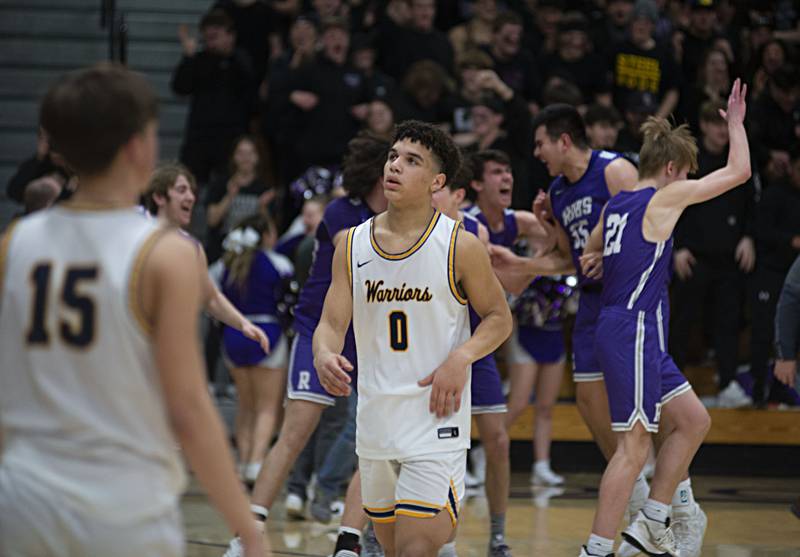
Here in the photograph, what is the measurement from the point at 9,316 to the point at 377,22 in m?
8.81

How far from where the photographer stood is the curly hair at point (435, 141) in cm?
457

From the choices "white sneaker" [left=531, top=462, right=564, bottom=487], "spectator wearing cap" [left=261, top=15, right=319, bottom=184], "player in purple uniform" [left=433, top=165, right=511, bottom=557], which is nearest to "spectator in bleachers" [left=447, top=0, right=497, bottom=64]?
"spectator wearing cap" [left=261, top=15, right=319, bottom=184]

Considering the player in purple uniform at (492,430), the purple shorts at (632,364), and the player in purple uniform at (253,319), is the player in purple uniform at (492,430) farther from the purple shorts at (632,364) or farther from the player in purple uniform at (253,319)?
the player in purple uniform at (253,319)

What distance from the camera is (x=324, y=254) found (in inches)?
247

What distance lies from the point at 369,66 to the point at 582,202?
14.7 ft

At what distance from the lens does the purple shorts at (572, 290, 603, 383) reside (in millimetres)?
6258

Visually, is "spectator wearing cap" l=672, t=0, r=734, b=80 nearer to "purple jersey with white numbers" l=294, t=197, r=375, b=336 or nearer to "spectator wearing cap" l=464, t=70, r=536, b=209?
"spectator wearing cap" l=464, t=70, r=536, b=209

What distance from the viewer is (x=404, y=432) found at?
429 cm

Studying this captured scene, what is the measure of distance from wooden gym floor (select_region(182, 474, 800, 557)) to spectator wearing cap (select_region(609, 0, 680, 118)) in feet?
11.5

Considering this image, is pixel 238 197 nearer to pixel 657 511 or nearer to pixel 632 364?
pixel 632 364

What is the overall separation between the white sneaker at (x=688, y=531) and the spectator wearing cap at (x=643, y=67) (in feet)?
17.1

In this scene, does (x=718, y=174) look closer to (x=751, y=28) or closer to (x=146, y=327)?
(x=146, y=327)

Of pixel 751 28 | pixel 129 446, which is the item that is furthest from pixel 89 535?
pixel 751 28

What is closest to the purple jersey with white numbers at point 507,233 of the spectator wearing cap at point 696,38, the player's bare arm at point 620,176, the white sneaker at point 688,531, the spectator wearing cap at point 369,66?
the player's bare arm at point 620,176
